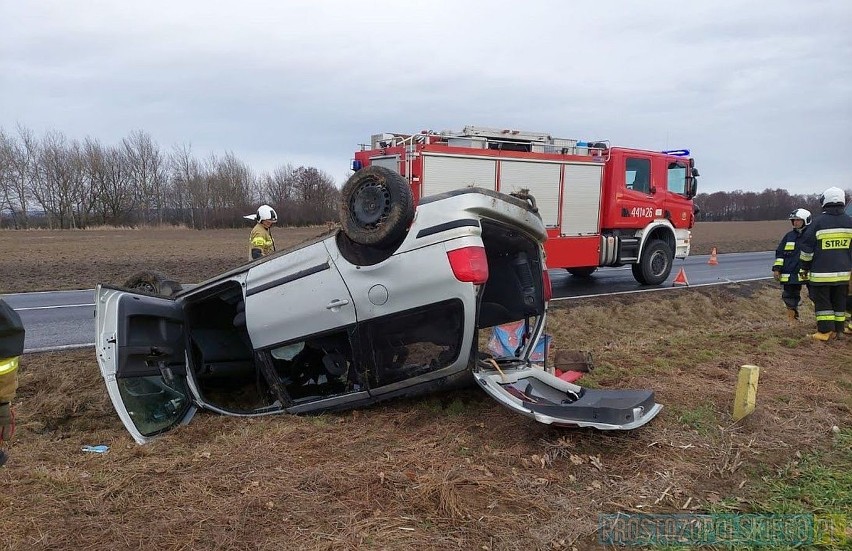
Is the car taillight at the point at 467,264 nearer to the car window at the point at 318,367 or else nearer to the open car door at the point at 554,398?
the open car door at the point at 554,398

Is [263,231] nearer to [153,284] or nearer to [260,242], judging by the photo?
[260,242]

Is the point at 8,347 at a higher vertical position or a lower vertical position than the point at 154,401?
higher

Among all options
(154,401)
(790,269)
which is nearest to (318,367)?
(154,401)

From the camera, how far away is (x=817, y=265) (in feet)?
22.5

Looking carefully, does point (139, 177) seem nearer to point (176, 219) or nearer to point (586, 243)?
point (176, 219)

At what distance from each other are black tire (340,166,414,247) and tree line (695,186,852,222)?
74.5 meters

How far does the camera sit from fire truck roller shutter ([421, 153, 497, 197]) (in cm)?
999

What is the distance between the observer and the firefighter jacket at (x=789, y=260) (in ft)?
27.1

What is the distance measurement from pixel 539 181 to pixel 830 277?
5323mm

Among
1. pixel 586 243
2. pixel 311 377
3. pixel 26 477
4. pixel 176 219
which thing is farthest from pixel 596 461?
pixel 176 219

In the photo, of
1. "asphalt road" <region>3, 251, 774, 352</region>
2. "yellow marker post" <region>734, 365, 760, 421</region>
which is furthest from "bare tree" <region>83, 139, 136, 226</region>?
"yellow marker post" <region>734, 365, 760, 421</region>

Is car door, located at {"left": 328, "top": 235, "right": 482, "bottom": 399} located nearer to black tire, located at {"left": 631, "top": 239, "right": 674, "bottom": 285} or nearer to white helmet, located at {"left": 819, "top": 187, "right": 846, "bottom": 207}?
white helmet, located at {"left": 819, "top": 187, "right": 846, "bottom": 207}

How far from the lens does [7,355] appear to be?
7.60ft

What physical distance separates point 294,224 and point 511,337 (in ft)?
140
